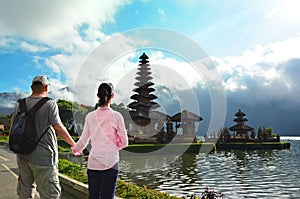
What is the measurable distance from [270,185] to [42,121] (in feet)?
37.7

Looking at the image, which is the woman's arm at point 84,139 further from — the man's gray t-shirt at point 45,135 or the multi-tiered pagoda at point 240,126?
the multi-tiered pagoda at point 240,126

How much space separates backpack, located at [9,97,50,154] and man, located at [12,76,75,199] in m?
0.05

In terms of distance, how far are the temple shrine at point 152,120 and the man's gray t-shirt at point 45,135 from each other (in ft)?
116

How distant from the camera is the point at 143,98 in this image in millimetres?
49000

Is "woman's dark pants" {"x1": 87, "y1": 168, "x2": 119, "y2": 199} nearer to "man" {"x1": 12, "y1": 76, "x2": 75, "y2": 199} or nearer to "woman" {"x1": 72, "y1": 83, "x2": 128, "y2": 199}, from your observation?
"woman" {"x1": 72, "y1": 83, "x2": 128, "y2": 199}

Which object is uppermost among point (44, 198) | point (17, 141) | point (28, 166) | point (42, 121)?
point (42, 121)

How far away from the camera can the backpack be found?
338 centimetres

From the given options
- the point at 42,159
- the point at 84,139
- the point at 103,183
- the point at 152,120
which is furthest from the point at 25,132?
the point at 152,120

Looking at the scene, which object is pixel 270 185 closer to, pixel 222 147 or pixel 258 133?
pixel 222 147

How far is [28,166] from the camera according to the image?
3.50m

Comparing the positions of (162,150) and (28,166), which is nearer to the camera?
(28,166)

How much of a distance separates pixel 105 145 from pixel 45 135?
717mm

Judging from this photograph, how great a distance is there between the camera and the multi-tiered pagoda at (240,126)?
180ft

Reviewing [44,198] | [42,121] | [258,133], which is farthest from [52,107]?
[258,133]
